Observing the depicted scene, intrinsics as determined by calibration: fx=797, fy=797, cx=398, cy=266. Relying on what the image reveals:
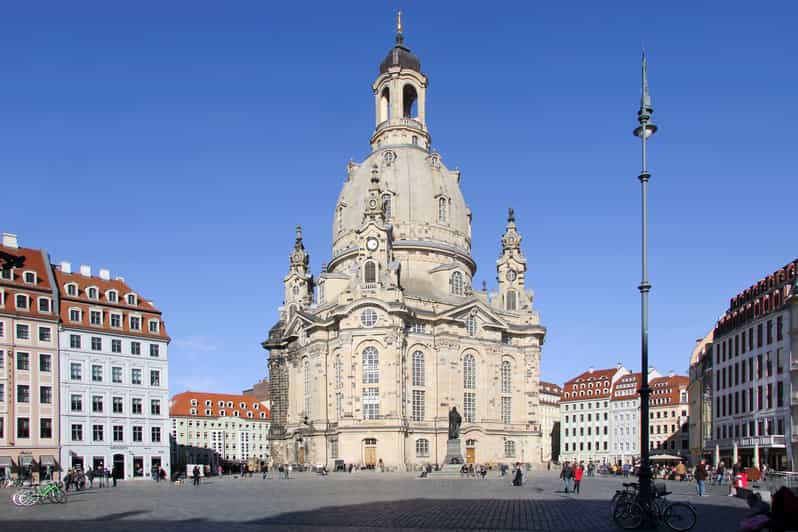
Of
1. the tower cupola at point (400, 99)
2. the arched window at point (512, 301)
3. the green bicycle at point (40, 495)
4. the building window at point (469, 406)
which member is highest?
the tower cupola at point (400, 99)

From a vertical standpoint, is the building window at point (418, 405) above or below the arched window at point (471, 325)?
below

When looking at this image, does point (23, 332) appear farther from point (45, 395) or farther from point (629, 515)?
point (629, 515)

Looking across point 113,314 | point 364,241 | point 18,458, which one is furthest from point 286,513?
point 364,241

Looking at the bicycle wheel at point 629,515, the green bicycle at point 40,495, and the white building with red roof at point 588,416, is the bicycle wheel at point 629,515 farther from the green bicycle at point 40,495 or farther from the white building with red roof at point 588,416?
the white building with red roof at point 588,416

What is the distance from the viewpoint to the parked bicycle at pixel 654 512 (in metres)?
21.8

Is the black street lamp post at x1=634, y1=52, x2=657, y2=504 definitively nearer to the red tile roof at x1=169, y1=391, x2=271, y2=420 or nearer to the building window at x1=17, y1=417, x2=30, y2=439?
the building window at x1=17, y1=417, x2=30, y2=439

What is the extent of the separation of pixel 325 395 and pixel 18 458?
1248 inches

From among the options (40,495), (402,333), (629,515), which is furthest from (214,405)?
(629,515)

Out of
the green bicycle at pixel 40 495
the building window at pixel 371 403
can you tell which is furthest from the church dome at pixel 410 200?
→ the green bicycle at pixel 40 495

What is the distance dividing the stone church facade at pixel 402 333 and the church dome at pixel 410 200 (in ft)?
0.55

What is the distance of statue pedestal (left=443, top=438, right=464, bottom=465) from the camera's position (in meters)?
73.6

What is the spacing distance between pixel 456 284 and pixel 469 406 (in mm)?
14305

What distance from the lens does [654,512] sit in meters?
22.6

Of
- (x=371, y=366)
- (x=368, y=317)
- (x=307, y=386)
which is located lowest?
(x=307, y=386)
